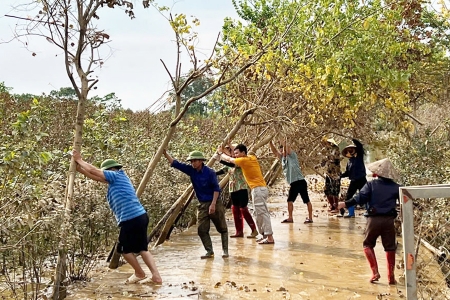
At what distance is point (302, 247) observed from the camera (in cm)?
946

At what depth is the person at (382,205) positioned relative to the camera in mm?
6688

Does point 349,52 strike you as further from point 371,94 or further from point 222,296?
point 222,296

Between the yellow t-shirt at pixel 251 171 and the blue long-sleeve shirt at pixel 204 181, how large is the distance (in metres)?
0.99

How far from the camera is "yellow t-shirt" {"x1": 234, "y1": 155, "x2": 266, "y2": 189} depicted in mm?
9375

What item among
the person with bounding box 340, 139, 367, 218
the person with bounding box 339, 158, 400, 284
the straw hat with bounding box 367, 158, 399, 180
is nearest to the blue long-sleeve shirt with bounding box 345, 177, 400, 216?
the person with bounding box 339, 158, 400, 284

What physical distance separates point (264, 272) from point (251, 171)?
7.44ft

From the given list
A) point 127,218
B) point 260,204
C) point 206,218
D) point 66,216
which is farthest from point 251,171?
point 66,216

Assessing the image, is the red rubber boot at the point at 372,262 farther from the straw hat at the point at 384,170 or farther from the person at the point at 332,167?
the person at the point at 332,167

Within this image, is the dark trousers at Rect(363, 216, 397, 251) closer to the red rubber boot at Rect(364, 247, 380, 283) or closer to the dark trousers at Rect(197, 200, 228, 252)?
the red rubber boot at Rect(364, 247, 380, 283)

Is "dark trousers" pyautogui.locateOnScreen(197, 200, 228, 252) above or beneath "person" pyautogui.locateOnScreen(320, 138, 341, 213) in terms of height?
beneath

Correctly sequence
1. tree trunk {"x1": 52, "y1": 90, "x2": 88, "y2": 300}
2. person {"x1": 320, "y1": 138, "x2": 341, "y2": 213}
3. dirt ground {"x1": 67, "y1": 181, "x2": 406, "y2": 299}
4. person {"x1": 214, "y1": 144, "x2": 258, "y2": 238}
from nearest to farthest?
tree trunk {"x1": 52, "y1": 90, "x2": 88, "y2": 300} < dirt ground {"x1": 67, "y1": 181, "x2": 406, "y2": 299} < person {"x1": 214, "y1": 144, "x2": 258, "y2": 238} < person {"x1": 320, "y1": 138, "x2": 341, "y2": 213}

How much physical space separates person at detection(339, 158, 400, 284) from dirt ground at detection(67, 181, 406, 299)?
0.50m

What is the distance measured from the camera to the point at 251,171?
9484 mm

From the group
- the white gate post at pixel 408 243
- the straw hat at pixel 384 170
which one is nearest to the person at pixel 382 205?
the straw hat at pixel 384 170
